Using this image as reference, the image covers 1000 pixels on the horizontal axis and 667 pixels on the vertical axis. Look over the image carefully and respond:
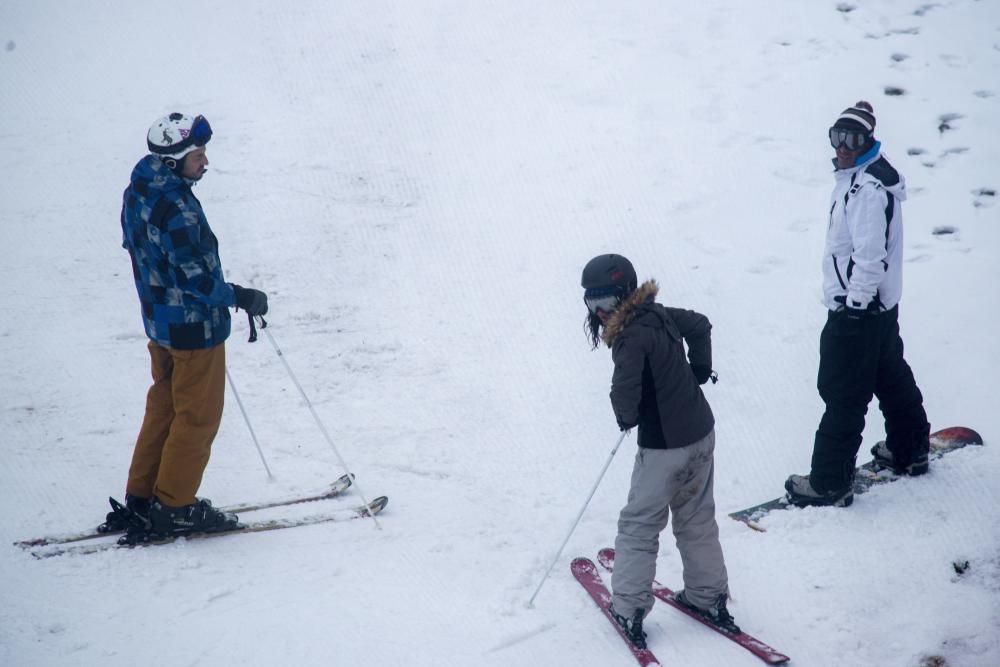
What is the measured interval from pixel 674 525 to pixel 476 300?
4.06 m

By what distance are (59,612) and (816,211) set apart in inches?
285

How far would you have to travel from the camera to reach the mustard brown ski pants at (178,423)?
4.86m

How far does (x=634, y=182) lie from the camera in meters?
9.05

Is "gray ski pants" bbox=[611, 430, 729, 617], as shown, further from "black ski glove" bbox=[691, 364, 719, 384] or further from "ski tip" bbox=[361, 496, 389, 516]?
"ski tip" bbox=[361, 496, 389, 516]

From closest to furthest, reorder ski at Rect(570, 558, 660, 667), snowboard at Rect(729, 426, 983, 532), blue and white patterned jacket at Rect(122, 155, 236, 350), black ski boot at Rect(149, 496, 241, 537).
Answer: ski at Rect(570, 558, 660, 667), blue and white patterned jacket at Rect(122, 155, 236, 350), black ski boot at Rect(149, 496, 241, 537), snowboard at Rect(729, 426, 983, 532)

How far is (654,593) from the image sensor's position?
14.8ft

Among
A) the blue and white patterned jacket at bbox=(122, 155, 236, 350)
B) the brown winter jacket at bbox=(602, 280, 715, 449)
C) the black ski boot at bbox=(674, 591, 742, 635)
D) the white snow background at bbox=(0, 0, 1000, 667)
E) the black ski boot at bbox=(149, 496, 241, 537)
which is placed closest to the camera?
the brown winter jacket at bbox=(602, 280, 715, 449)

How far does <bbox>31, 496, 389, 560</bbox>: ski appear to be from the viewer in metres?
4.85

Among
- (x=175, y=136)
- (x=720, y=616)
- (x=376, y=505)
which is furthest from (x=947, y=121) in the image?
(x=175, y=136)

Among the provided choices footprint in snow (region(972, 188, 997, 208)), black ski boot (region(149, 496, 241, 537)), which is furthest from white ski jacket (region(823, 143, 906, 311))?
footprint in snow (region(972, 188, 997, 208))

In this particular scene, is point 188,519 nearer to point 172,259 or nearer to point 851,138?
point 172,259

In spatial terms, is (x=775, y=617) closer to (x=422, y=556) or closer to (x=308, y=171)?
(x=422, y=556)

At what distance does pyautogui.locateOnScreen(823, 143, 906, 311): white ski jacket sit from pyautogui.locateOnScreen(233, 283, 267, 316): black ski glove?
3249 millimetres

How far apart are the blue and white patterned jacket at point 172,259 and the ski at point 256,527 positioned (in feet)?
3.73
